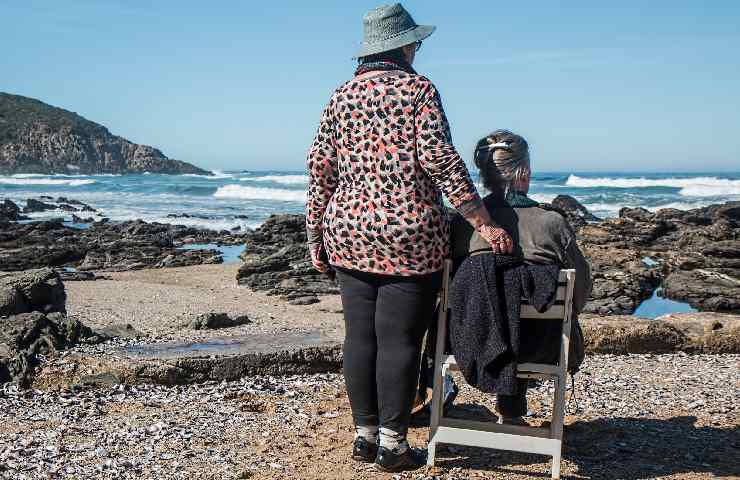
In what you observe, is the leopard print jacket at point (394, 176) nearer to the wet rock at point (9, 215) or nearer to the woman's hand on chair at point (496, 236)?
the woman's hand on chair at point (496, 236)

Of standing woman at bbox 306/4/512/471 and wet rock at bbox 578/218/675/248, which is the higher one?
standing woman at bbox 306/4/512/471

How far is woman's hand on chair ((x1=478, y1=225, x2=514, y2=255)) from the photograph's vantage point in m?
3.49

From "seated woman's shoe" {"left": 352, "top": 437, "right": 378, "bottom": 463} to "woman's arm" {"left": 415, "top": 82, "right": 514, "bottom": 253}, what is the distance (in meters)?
1.20

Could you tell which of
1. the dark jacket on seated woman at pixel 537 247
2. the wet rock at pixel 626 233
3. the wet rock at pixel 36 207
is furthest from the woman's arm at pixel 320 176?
the wet rock at pixel 36 207

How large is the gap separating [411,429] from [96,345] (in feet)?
8.86

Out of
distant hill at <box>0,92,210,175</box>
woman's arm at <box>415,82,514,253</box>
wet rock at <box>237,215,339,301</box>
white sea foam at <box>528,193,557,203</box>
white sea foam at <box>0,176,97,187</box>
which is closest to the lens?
woman's arm at <box>415,82,514,253</box>

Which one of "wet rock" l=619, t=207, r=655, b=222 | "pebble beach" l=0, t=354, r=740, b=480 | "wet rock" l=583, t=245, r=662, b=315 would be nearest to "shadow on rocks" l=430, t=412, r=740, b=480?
"pebble beach" l=0, t=354, r=740, b=480

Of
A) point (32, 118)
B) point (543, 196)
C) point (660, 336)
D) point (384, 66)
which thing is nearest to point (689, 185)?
point (543, 196)

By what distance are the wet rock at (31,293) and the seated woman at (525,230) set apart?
15.2 ft

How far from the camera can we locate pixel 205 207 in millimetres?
38719

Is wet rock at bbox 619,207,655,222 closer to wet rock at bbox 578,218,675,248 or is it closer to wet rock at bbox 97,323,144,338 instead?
wet rock at bbox 578,218,675,248

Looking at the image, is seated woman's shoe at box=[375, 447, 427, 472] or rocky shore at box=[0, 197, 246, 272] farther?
rocky shore at box=[0, 197, 246, 272]

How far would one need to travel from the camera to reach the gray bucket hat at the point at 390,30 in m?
3.59

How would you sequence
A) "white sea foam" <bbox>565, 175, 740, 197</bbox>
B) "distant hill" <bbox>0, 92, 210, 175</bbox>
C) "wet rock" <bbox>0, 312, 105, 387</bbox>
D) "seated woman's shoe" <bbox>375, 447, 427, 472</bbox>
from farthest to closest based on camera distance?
"distant hill" <bbox>0, 92, 210, 175</bbox>, "white sea foam" <bbox>565, 175, 740, 197</bbox>, "wet rock" <bbox>0, 312, 105, 387</bbox>, "seated woman's shoe" <bbox>375, 447, 427, 472</bbox>
